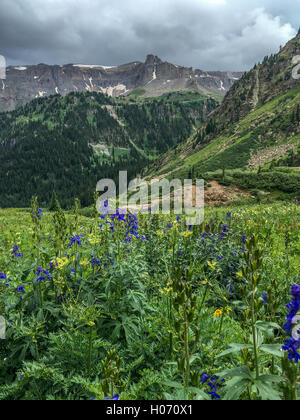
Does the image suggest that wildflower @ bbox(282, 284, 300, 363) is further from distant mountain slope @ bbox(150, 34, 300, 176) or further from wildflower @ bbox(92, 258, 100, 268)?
distant mountain slope @ bbox(150, 34, 300, 176)

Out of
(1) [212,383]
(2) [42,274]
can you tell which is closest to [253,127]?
(2) [42,274]

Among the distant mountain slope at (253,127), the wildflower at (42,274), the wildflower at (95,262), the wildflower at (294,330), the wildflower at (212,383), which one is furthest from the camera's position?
the distant mountain slope at (253,127)

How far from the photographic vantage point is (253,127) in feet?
321

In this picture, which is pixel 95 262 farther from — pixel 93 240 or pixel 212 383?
pixel 212 383

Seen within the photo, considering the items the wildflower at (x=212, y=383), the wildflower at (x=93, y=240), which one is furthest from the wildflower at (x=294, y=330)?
the wildflower at (x=93, y=240)

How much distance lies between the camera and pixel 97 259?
16.0 ft

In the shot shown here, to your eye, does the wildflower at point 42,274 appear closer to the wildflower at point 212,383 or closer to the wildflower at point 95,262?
the wildflower at point 95,262

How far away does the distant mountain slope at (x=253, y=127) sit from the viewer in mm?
80175

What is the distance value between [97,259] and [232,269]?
11.6ft

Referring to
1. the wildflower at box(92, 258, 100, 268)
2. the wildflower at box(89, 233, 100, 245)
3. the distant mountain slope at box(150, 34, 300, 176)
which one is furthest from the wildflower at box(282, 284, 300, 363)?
the distant mountain slope at box(150, 34, 300, 176)

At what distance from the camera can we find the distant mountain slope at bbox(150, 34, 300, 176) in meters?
80.2

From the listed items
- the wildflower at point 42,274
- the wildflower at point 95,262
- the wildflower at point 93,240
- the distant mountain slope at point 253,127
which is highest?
the distant mountain slope at point 253,127

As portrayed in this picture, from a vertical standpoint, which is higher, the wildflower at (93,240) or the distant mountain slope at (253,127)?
the distant mountain slope at (253,127)
